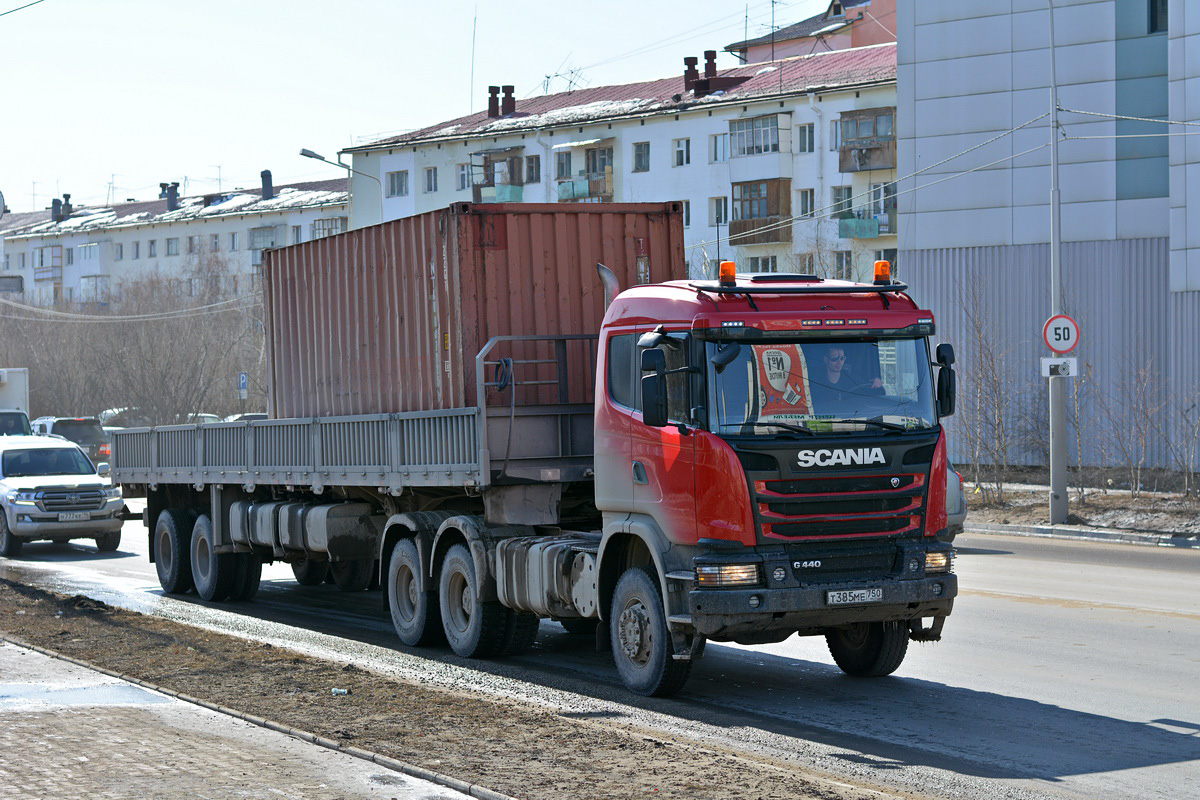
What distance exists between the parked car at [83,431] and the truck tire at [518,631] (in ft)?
109

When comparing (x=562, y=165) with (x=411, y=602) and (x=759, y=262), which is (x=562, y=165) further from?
(x=411, y=602)

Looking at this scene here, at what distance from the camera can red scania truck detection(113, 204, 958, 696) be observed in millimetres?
9984

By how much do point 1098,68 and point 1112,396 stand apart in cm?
714

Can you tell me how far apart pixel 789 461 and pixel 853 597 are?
97cm

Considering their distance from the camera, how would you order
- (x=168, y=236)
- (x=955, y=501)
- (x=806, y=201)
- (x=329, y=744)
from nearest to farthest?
(x=329, y=744) < (x=955, y=501) < (x=806, y=201) < (x=168, y=236)

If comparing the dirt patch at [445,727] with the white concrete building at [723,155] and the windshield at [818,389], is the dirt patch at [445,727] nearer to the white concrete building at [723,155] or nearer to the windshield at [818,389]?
the windshield at [818,389]

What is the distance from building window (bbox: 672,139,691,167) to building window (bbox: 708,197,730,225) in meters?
2.31

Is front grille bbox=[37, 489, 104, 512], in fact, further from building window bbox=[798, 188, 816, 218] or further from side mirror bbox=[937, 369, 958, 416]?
building window bbox=[798, 188, 816, 218]

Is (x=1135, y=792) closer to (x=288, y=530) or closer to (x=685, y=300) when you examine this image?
(x=685, y=300)

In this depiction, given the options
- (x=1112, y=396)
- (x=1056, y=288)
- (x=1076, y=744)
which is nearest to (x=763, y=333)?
(x=1076, y=744)

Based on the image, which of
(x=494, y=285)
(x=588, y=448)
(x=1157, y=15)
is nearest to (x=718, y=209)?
(x=1157, y=15)

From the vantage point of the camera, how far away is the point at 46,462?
25688mm

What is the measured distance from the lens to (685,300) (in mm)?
10383

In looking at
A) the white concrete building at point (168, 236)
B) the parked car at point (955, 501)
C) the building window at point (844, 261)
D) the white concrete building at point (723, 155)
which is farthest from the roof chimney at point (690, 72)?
the parked car at point (955, 501)
